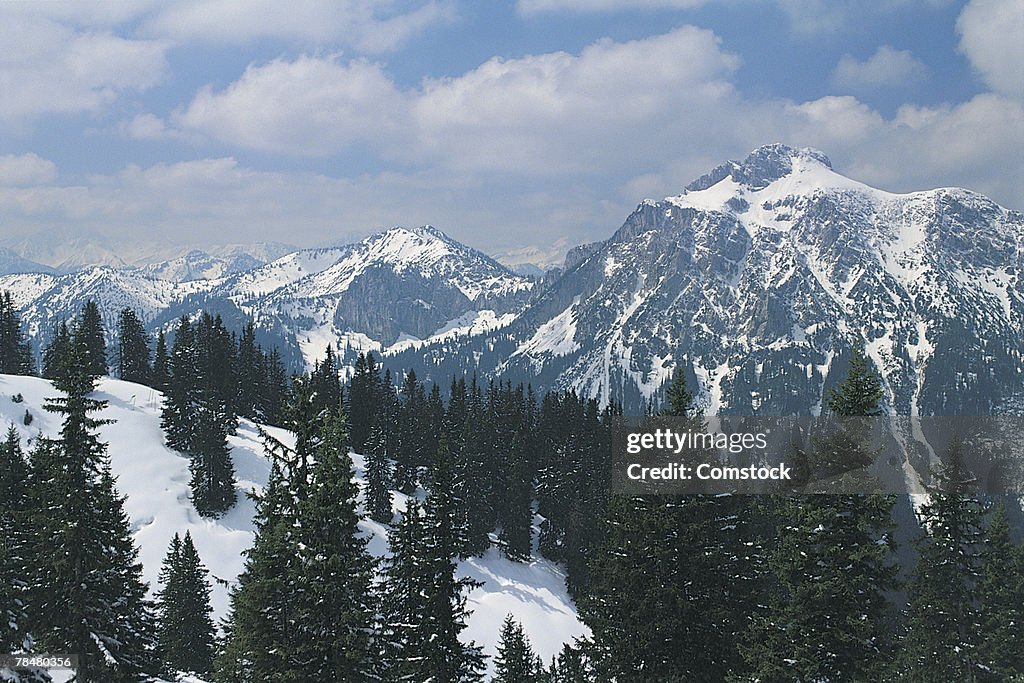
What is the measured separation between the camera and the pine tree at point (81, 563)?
24109mm

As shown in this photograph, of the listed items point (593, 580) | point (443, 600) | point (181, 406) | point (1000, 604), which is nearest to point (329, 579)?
point (443, 600)

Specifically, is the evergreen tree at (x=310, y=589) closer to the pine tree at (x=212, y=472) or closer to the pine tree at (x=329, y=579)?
the pine tree at (x=329, y=579)

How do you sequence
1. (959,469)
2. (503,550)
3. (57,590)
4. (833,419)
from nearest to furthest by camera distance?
(833,419) → (57,590) → (959,469) → (503,550)

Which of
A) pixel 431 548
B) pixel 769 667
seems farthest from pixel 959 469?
pixel 431 548

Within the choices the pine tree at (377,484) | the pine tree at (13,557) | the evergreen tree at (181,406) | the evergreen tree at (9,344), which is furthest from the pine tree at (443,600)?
the evergreen tree at (9,344)

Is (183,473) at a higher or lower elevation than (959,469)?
lower

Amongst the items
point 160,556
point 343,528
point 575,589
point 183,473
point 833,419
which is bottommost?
point 575,589

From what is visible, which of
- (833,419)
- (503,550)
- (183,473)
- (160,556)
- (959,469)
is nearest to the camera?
(833,419)

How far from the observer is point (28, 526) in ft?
90.7

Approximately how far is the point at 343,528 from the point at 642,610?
9.07m

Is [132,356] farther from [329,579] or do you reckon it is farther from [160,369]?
[329,579]

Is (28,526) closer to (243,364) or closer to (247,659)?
(247,659)

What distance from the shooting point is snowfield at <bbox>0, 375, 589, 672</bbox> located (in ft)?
208

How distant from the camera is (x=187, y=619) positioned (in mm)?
48906
